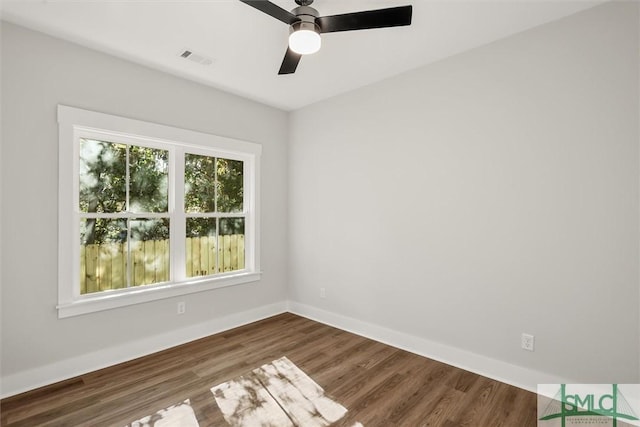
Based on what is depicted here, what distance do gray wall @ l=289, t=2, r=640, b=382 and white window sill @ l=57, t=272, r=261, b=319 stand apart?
1340mm

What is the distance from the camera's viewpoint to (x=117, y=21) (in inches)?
93.4

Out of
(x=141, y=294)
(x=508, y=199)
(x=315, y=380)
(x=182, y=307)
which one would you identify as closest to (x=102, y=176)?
(x=141, y=294)

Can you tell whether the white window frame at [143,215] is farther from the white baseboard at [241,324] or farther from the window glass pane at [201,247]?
the white baseboard at [241,324]

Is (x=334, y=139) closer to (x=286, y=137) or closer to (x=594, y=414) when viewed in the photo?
(x=286, y=137)

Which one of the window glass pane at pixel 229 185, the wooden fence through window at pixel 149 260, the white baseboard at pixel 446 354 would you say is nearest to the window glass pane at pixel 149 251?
the wooden fence through window at pixel 149 260

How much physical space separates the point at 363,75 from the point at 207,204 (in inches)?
87.6

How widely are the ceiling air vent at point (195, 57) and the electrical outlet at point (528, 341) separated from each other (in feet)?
11.7

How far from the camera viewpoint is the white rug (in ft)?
6.92

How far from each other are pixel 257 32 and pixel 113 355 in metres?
3.04

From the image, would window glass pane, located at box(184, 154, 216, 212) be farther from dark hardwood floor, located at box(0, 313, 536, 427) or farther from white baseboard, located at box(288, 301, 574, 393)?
white baseboard, located at box(288, 301, 574, 393)

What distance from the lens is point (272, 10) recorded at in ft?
6.00

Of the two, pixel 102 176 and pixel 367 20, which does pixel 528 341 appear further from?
pixel 102 176

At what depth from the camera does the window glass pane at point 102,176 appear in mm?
2822

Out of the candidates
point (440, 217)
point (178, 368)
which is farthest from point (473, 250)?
point (178, 368)
